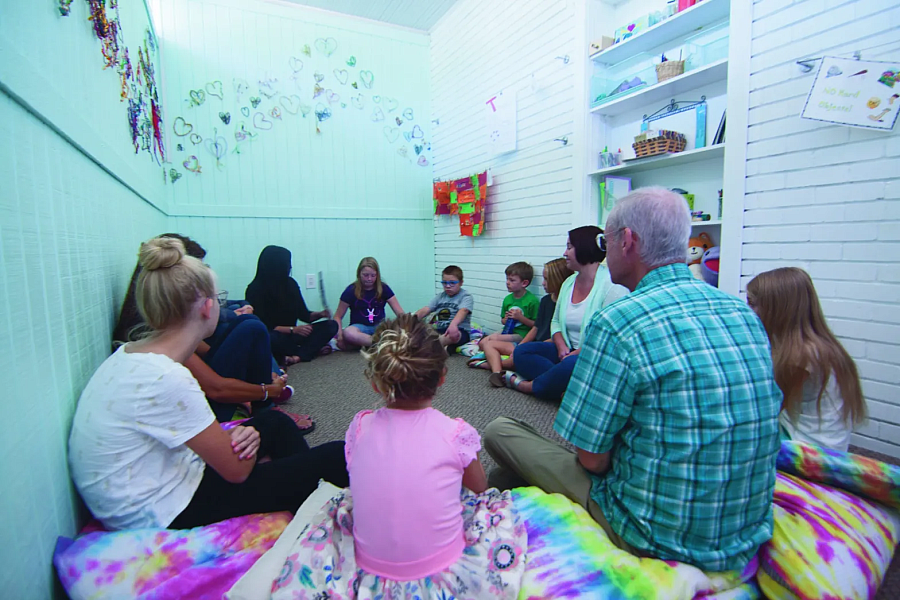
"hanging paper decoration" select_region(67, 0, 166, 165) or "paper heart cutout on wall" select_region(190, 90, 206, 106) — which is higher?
"paper heart cutout on wall" select_region(190, 90, 206, 106)

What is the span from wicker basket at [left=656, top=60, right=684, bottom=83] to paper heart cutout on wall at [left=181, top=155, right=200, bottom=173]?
391 centimetres

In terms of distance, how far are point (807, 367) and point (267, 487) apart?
5.64ft

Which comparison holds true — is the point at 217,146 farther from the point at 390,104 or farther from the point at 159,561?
the point at 159,561

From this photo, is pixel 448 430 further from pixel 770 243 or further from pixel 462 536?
pixel 770 243

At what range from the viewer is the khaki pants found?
48.8 inches

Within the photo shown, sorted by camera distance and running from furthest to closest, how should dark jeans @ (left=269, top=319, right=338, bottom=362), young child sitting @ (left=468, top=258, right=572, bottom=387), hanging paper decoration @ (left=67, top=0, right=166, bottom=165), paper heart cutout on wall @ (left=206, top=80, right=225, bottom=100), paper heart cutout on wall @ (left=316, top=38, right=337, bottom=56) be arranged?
paper heart cutout on wall @ (left=316, top=38, right=337, bottom=56) < paper heart cutout on wall @ (left=206, top=80, right=225, bottom=100) < dark jeans @ (left=269, top=319, right=338, bottom=362) < young child sitting @ (left=468, top=258, right=572, bottom=387) < hanging paper decoration @ (left=67, top=0, right=166, bottom=165)

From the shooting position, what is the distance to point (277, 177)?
179 inches

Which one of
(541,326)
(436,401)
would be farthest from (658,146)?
(436,401)

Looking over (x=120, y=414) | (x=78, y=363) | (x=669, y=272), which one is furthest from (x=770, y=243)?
(x=78, y=363)

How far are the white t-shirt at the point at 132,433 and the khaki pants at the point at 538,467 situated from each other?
0.90m

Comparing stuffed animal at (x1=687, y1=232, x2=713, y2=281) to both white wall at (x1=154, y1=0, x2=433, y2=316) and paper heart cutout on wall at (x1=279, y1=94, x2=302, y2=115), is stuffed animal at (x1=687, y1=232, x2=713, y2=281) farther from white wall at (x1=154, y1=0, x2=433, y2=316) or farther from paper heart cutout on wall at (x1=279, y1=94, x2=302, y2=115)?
paper heart cutout on wall at (x1=279, y1=94, x2=302, y2=115)

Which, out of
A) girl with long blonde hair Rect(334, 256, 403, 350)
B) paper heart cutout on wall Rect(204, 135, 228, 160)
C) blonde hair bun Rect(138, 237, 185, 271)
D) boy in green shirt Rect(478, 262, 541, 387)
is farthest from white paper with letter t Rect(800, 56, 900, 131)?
paper heart cutout on wall Rect(204, 135, 228, 160)

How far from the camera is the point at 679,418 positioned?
982 mm

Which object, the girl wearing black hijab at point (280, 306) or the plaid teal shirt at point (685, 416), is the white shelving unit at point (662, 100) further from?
the girl wearing black hijab at point (280, 306)
